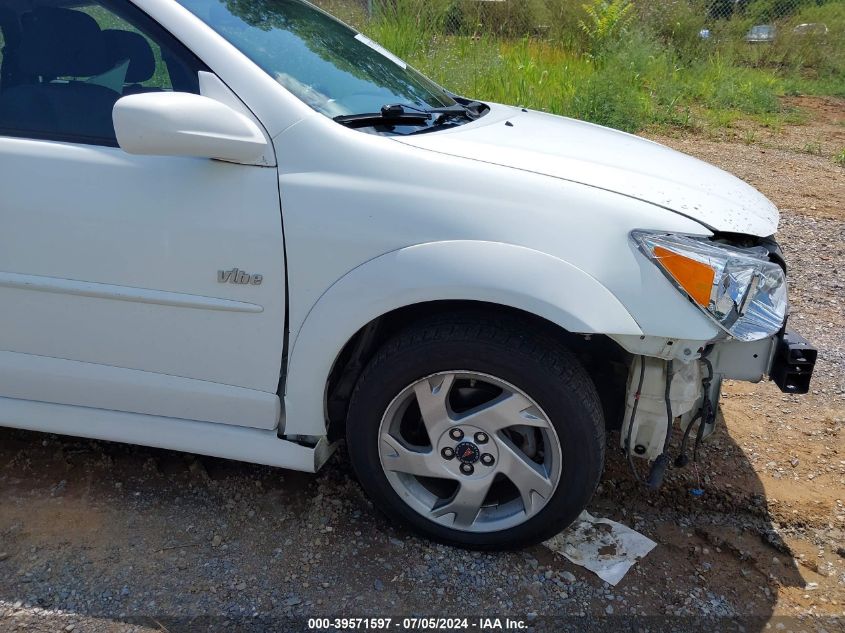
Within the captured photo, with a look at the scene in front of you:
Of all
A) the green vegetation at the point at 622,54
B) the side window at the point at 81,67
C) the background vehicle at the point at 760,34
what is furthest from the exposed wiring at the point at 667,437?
the background vehicle at the point at 760,34

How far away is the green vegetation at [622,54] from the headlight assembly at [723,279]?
6351 millimetres

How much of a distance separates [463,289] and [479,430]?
0.49 m

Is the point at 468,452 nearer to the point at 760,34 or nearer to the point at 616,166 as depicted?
the point at 616,166

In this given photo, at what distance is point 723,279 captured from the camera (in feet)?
7.00

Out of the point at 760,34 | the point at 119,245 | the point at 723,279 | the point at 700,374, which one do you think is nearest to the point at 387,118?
the point at 119,245

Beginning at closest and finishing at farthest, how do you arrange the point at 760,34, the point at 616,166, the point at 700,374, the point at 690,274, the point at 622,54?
the point at 690,274
the point at 700,374
the point at 616,166
the point at 622,54
the point at 760,34

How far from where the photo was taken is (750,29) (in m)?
12.6

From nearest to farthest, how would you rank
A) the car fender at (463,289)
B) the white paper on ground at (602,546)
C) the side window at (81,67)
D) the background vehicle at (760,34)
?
the car fender at (463,289), the side window at (81,67), the white paper on ground at (602,546), the background vehicle at (760,34)

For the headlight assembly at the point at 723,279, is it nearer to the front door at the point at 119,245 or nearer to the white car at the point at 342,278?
the white car at the point at 342,278

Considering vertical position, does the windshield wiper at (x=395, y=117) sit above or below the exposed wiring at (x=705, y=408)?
above

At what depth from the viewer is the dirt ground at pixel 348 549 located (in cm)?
231

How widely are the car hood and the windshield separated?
0.31 m

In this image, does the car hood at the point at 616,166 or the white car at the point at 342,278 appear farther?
the car hood at the point at 616,166

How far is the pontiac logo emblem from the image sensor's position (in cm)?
224
